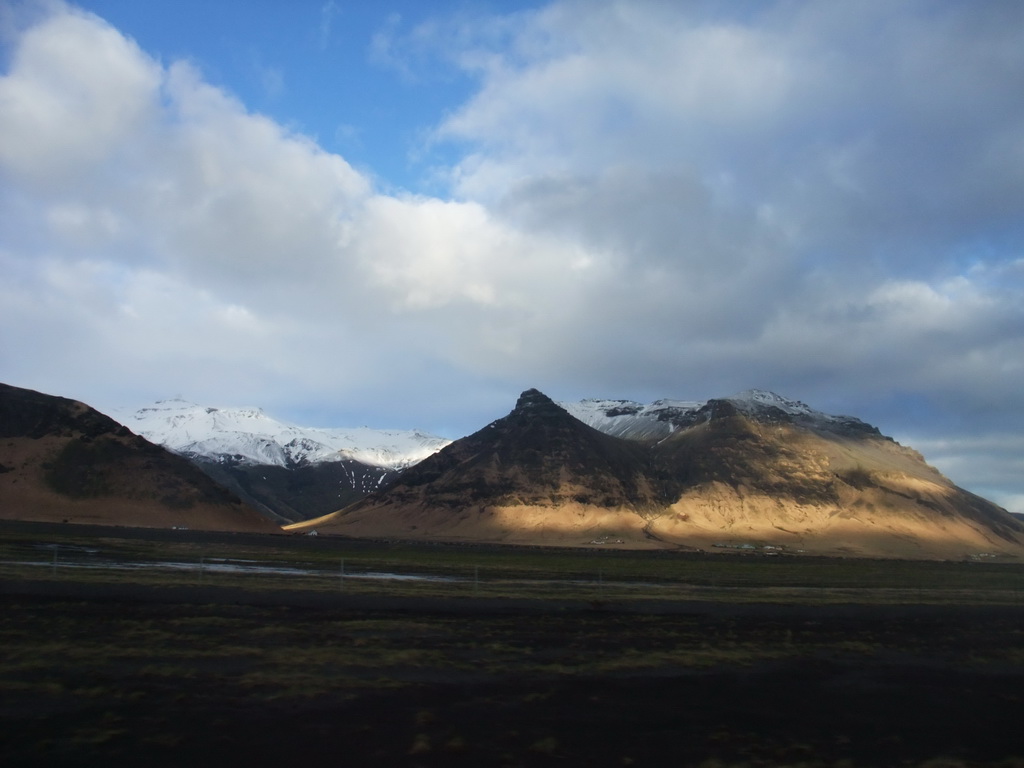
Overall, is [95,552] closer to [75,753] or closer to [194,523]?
[75,753]

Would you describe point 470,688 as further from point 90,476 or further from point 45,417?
point 45,417

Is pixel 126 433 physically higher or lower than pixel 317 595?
higher

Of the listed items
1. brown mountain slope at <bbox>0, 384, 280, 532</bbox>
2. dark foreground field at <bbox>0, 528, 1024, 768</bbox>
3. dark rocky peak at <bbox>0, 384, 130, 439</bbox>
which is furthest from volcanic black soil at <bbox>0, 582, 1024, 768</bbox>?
dark rocky peak at <bbox>0, 384, 130, 439</bbox>

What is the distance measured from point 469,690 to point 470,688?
0.78ft

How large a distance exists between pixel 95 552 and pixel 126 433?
412ft

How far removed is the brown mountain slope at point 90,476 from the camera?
146625mm

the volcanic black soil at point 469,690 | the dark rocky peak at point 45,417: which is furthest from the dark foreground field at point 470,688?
the dark rocky peak at point 45,417

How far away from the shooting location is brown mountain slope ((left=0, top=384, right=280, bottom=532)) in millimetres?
146625

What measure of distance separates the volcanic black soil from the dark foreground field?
8 centimetres

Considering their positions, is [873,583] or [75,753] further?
[873,583]

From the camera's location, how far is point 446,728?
15.9 metres

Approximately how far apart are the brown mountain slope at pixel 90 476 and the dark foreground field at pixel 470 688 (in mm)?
127362

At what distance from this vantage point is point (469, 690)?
19578mm

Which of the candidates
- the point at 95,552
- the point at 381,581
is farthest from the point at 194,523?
the point at 381,581
